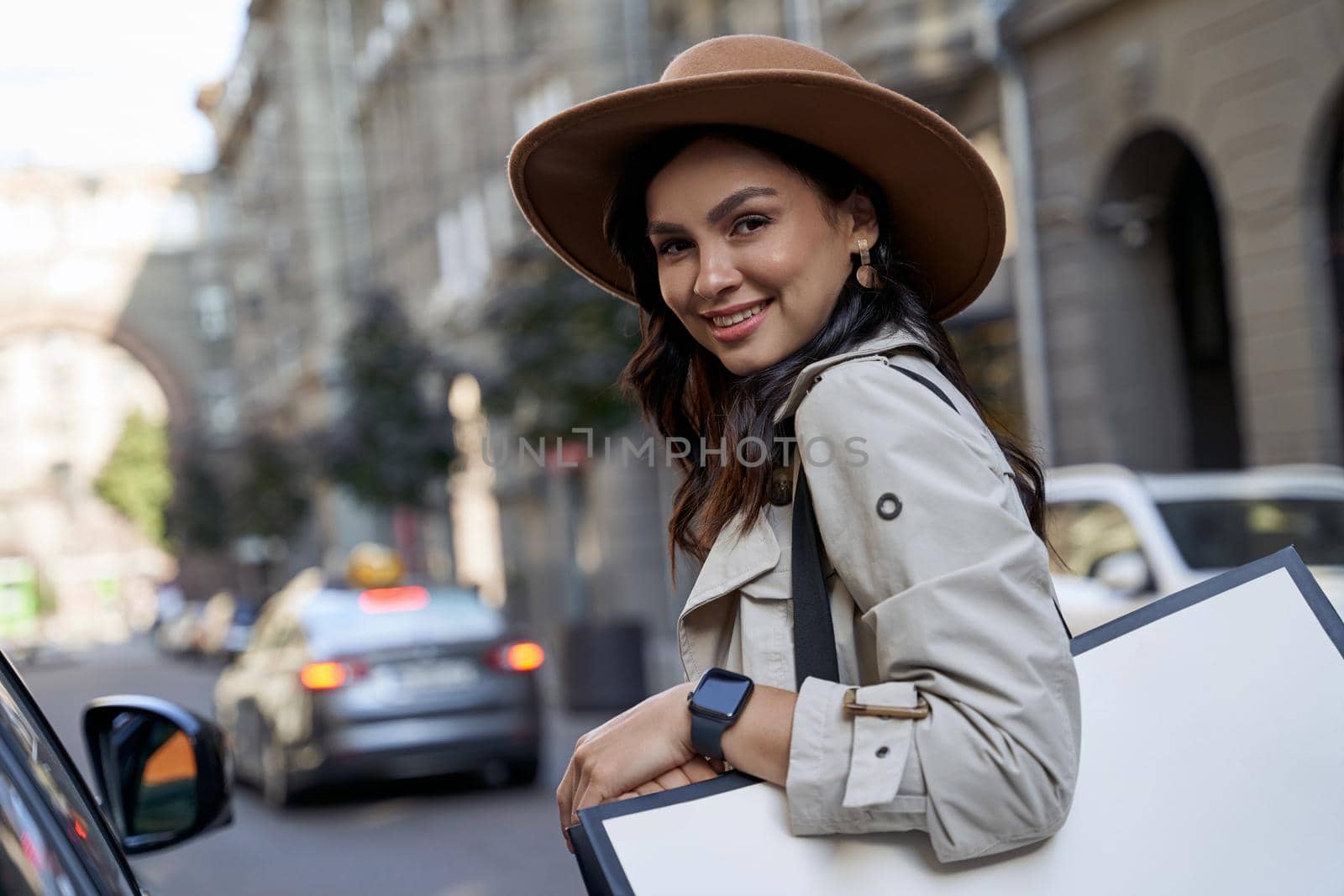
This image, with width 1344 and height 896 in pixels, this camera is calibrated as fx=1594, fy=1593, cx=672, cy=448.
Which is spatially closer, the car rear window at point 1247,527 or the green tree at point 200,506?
the car rear window at point 1247,527

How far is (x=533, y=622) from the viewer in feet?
89.1

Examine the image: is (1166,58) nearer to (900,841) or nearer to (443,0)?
(900,841)

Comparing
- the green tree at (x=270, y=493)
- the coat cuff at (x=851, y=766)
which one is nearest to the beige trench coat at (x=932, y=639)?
the coat cuff at (x=851, y=766)

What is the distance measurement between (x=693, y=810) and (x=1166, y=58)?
42.9ft

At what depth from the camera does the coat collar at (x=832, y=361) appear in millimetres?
1684

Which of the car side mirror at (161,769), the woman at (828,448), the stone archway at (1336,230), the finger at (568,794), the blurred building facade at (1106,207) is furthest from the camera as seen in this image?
the blurred building facade at (1106,207)

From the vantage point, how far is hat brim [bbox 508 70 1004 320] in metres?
1.85

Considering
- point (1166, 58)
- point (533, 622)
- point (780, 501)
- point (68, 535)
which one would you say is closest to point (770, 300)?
point (780, 501)

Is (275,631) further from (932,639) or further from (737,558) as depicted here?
(932,639)

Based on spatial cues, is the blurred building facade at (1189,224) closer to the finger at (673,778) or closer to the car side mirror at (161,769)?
the car side mirror at (161,769)

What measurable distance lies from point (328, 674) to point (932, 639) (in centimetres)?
920

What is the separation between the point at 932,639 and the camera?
4.94ft

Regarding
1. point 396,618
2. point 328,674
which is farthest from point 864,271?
point 396,618

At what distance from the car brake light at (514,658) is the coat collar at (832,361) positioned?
29.9 ft
